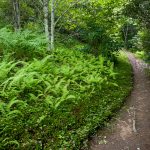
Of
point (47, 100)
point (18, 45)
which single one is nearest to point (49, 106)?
point (47, 100)

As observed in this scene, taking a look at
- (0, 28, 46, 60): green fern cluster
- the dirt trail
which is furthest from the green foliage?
(0, 28, 46, 60): green fern cluster

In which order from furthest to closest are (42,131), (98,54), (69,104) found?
(98,54) < (69,104) < (42,131)

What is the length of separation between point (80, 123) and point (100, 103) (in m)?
2.31

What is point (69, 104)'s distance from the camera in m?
10.4

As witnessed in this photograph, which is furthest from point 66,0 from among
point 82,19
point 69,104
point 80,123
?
point 80,123

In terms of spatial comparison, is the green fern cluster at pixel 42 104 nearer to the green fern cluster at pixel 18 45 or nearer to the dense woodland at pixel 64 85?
the dense woodland at pixel 64 85

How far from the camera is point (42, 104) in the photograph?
31.8 ft

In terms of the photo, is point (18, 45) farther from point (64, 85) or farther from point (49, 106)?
point (49, 106)

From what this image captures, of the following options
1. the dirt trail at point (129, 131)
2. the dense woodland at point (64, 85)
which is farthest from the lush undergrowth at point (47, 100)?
the dirt trail at point (129, 131)

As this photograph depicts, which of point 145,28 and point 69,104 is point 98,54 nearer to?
point 145,28

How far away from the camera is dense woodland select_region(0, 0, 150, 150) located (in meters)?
8.34

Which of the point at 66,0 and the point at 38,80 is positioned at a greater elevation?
the point at 66,0

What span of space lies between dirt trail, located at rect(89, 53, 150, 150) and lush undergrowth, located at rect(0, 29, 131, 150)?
44 cm

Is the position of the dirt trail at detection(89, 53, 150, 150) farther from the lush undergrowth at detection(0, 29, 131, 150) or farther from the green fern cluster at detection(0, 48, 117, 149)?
the green fern cluster at detection(0, 48, 117, 149)
